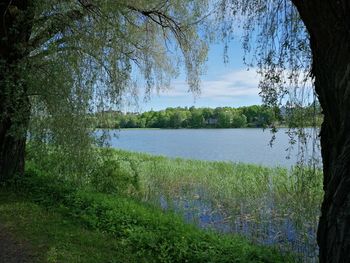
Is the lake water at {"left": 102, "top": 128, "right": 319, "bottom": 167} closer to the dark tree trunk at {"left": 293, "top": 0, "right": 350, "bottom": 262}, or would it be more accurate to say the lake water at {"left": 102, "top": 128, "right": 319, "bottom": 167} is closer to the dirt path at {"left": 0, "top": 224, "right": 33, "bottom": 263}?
the dark tree trunk at {"left": 293, "top": 0, "right": 350, "bottom": 262}

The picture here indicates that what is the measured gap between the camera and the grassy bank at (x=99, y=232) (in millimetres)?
4816

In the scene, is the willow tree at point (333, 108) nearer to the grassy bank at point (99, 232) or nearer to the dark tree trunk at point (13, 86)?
the grassy bank at point (99, 232)

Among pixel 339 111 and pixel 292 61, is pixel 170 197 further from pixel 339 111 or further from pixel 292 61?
pixel 339 111

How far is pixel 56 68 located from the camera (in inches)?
269

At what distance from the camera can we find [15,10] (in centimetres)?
723

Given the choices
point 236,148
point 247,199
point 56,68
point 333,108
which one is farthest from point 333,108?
point 236,148

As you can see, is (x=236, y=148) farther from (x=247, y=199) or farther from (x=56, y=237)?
(x=56, y=237)

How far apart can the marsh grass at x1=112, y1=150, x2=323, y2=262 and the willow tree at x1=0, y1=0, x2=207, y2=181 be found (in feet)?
8.51

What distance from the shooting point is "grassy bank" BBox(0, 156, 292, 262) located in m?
4.82

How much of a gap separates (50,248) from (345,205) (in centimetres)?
378

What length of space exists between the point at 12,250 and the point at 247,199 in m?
5.96

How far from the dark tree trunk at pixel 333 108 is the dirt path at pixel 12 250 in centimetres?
343

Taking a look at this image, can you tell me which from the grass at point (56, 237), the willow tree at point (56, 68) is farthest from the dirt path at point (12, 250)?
the willow tree at point (56, 68)

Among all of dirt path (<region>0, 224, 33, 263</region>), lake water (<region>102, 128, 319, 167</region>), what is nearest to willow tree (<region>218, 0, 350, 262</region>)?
lake water (<region>102, 128, 319, 167</region>)
